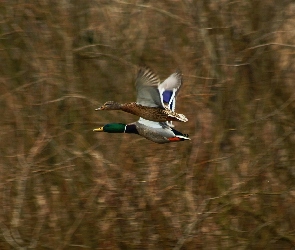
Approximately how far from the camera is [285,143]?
7773 mm

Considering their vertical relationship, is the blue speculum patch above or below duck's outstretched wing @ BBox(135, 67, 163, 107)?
below

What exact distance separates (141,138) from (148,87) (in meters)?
2.26

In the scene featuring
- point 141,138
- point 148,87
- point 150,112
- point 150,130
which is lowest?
point 141,138

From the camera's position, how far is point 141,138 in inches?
299

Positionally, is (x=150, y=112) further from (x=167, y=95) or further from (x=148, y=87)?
(x=167, y=95)

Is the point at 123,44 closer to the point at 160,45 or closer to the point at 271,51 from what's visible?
the point at 160,45

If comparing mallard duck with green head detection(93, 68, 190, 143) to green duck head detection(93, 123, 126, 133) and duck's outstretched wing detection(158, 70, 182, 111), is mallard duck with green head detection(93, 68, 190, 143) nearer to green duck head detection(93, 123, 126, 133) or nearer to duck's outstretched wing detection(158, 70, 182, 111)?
green duck head detection(93, 123, 126, 133)

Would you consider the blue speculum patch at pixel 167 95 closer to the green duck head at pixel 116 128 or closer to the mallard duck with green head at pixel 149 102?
the mallard duck with green head at pixel 149 102

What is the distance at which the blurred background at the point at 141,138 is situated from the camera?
7617 millimetres

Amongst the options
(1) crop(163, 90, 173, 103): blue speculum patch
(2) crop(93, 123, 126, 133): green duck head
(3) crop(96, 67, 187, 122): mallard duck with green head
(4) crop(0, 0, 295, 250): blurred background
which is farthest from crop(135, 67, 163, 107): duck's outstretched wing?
(4) crop(0, 0, 295, 250): blurred background

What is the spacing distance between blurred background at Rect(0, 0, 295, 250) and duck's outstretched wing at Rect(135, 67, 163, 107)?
209 centimetres

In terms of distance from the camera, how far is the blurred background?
7617 mm

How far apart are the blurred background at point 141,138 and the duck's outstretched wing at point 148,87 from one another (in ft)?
6.86

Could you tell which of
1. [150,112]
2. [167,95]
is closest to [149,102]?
[150,112]
